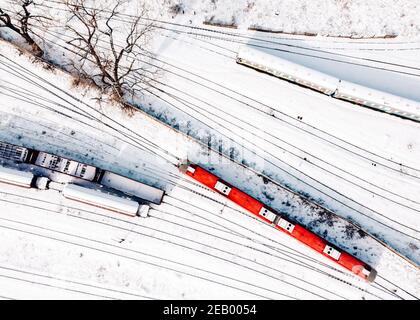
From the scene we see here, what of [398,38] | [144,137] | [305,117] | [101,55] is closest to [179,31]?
[101,55]

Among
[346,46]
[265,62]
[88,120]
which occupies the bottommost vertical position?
[88,120]

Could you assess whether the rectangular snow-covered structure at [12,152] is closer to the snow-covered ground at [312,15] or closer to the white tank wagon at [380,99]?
the snow-covered ground at [312,15]

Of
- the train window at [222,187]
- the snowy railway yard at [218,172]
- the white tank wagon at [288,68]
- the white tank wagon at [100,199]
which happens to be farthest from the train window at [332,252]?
the white tank wagon at [100,199]

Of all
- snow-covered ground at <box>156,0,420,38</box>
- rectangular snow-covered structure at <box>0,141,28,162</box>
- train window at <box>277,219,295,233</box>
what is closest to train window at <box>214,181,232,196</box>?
train window at <box>277,219,295,233</box>

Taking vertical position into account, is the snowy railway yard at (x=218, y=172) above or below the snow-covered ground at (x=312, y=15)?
below

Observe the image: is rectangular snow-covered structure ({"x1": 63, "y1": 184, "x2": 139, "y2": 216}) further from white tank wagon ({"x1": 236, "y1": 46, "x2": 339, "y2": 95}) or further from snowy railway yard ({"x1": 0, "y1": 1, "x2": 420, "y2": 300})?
white tank wagon ({"x1": 236, "y1": 46, "x2": 339, "y2": 95})

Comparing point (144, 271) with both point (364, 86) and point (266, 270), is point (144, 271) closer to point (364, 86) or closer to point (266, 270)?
point (266, 270)

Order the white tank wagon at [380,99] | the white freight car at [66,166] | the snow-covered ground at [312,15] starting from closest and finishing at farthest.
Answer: the white freight car at [66,166], the white tank wagon at [380,99], the snow-covered ground at [312,15]

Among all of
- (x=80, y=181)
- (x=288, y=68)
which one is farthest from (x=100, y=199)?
(x=288, y=68)
